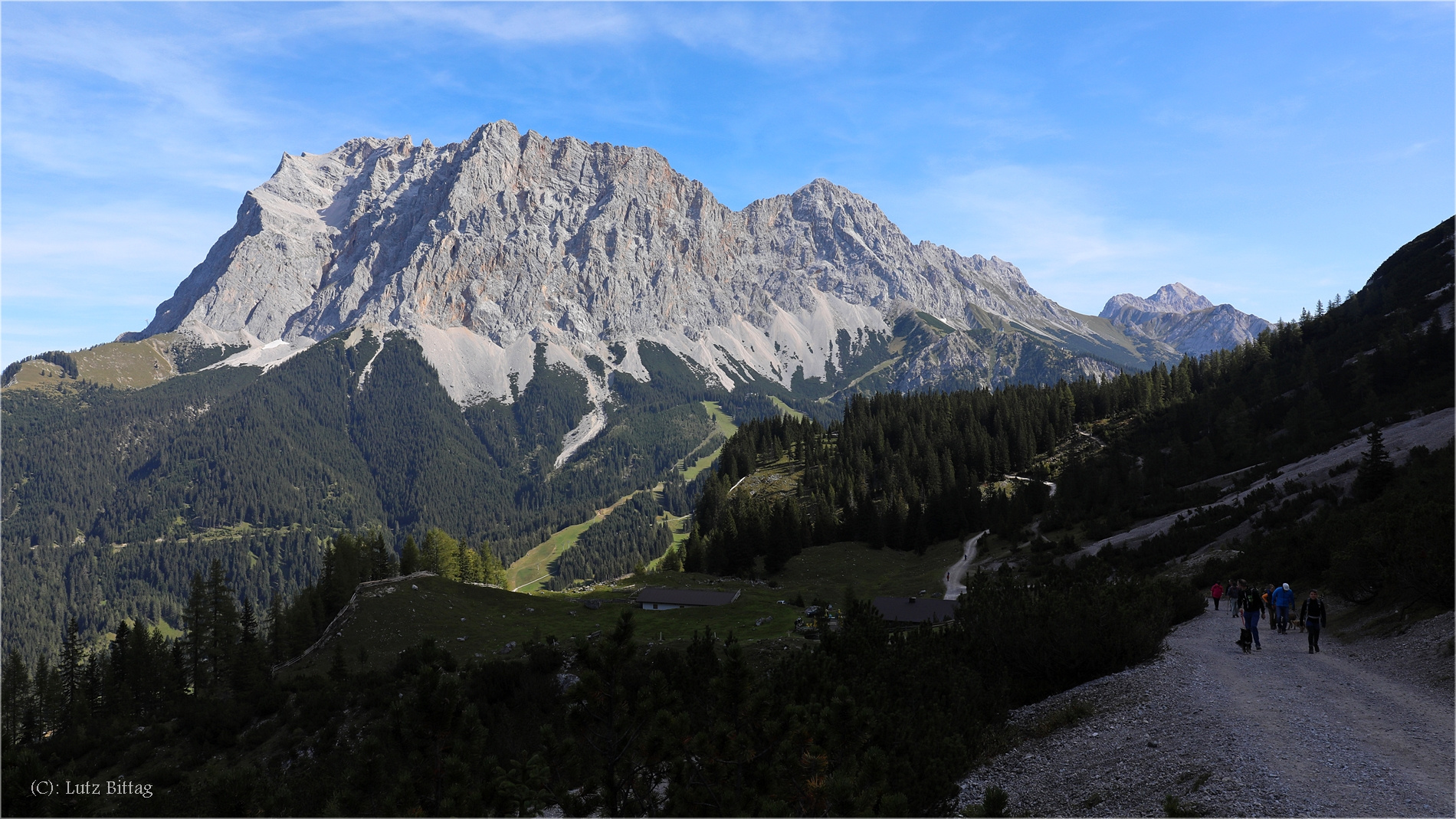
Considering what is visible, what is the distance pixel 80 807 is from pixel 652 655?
30.6 m

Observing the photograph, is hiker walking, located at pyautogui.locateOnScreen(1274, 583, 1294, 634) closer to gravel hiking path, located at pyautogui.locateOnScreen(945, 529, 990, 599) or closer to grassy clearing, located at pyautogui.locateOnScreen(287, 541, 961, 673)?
grassy clearing, located at pyautogui.locateOnScreen(287, 541, 961, 673)

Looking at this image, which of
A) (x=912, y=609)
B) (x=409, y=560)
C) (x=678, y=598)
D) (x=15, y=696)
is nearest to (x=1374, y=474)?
(x=912, y=609)

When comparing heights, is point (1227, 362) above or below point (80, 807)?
above

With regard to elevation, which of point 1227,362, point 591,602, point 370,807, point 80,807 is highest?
point 1227,362

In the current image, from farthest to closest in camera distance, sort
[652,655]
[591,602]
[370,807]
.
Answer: [591,602], [652,655], [370,807]

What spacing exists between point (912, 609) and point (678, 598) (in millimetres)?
28761

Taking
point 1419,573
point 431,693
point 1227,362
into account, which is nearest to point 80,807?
point 431,693

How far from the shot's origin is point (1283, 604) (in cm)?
2950

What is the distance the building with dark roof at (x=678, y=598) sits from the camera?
79312 millimetres

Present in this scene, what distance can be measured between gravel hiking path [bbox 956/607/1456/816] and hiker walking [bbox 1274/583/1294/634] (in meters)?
5.12

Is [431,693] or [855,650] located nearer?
[431,693]

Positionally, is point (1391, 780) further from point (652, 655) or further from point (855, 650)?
point (652, 655)

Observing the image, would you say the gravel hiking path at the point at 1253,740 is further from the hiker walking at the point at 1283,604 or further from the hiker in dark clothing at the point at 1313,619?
the hiker walking at the point at 1283,604

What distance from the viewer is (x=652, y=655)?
48062 millimetres
